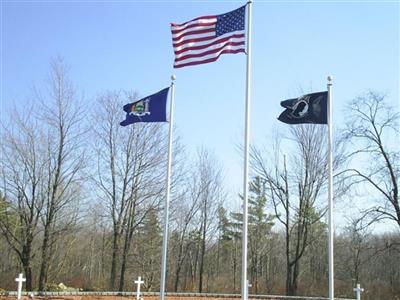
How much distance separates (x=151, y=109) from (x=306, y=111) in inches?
186

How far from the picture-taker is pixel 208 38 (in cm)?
1207

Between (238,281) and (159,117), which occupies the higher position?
(159,117)

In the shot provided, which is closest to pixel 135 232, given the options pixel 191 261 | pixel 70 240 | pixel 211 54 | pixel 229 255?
pixel 70 240

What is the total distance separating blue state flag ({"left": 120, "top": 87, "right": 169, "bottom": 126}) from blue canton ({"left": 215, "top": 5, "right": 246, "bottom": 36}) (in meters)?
3.11

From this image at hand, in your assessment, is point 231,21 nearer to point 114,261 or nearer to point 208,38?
point 208,38

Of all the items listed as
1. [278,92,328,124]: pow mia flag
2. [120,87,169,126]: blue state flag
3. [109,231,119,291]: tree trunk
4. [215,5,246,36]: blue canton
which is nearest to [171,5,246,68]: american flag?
[215,5,246,36]: blue canton

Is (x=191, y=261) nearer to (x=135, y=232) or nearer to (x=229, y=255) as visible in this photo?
(x=229, y=255)

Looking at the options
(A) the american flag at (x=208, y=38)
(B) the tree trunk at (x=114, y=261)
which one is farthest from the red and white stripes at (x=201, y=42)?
(B) the tree trunk at (x=114, y=261)

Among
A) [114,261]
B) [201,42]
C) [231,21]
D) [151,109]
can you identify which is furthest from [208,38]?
[114,261]

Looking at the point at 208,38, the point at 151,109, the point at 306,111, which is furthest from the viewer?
the point at 151,109

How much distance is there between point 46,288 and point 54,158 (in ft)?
21.7

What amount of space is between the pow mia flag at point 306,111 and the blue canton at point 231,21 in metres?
2.45

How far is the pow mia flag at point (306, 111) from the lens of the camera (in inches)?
490

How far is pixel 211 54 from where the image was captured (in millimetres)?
11922
